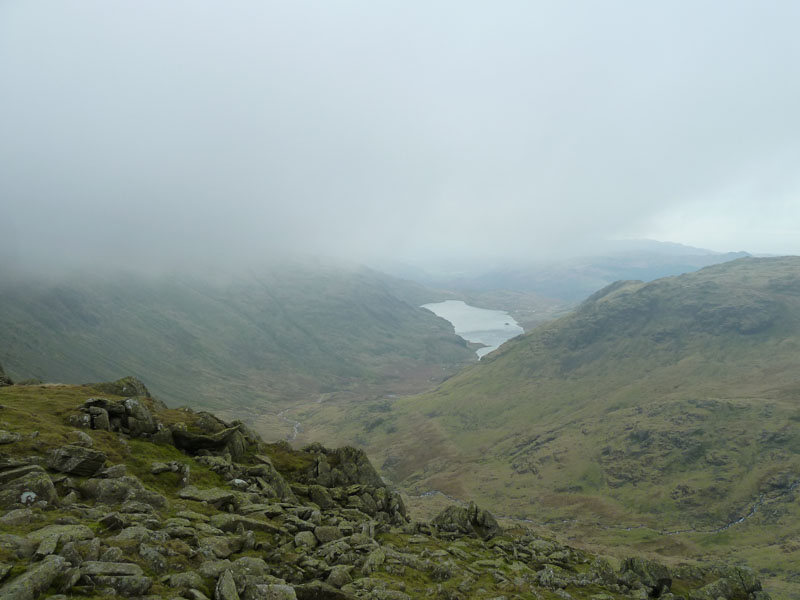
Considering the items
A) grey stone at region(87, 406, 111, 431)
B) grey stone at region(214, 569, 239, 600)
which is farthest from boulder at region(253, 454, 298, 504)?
grey stone at region(214, 569, 239, 600)

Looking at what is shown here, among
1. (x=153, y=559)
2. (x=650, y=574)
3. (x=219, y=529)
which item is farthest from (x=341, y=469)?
(x=153, y=559)

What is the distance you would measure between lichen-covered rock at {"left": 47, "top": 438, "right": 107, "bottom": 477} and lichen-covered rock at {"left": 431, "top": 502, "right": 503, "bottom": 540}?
41191 millimetres

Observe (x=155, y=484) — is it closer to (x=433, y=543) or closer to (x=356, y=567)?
(x=356, y=567)

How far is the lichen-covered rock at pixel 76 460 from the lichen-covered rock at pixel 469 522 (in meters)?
41.2

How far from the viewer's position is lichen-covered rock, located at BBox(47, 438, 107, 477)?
95.8ft

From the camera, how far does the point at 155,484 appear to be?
34.6 m

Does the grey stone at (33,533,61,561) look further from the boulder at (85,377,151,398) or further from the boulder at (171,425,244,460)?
the boulder at (85,377,151,398)

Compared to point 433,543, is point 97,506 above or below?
above

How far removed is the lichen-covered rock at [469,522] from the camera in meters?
56.9

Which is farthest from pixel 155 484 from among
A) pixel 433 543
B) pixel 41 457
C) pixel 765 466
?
pixel 765 466

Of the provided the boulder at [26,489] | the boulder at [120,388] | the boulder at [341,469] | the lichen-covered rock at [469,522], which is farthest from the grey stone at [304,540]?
the boulder at [120,388]

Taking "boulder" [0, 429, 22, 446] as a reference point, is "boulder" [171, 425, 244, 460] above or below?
below

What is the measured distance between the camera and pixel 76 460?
97.7 feet

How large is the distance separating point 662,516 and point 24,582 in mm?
200497
